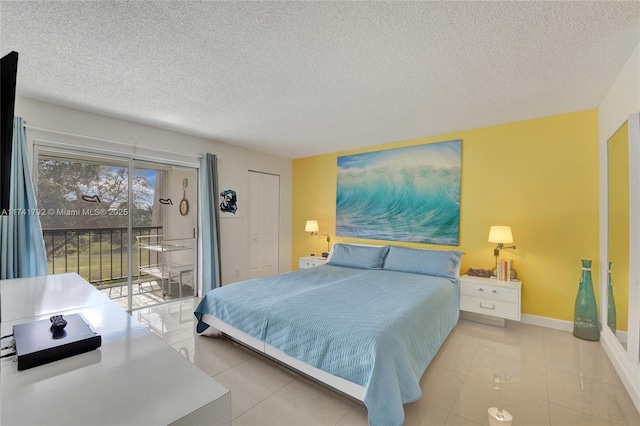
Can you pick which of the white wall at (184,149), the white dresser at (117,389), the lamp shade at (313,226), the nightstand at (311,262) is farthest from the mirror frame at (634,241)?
the white wall at (184,149)

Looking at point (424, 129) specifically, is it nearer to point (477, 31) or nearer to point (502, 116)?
point (502, 116)

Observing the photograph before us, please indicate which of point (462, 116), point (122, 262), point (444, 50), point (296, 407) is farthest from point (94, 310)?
point (462, 116)

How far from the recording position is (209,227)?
4195 millimetres

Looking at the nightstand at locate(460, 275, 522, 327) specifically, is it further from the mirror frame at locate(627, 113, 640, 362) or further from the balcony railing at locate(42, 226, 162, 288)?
the balcony railing at locate(42, 226, 162, 288)

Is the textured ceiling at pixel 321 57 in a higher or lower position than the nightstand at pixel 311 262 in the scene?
higher

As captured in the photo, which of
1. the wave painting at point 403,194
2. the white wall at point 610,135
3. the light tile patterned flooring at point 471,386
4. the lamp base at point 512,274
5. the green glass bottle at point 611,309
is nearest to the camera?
the light tile patterned flooring at point 471,386

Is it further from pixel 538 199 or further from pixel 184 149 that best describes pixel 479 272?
pixel 184 149

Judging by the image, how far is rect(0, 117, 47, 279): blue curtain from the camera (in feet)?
8.76

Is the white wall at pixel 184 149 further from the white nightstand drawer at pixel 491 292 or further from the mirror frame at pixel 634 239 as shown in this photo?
the mirror frame at pixel 634 239

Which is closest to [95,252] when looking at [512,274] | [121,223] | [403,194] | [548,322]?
[121,223]

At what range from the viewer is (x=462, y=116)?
3.26 metres

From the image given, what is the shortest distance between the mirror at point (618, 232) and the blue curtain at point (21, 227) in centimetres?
507

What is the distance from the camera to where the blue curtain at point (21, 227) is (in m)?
2.67

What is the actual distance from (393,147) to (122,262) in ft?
13.1
